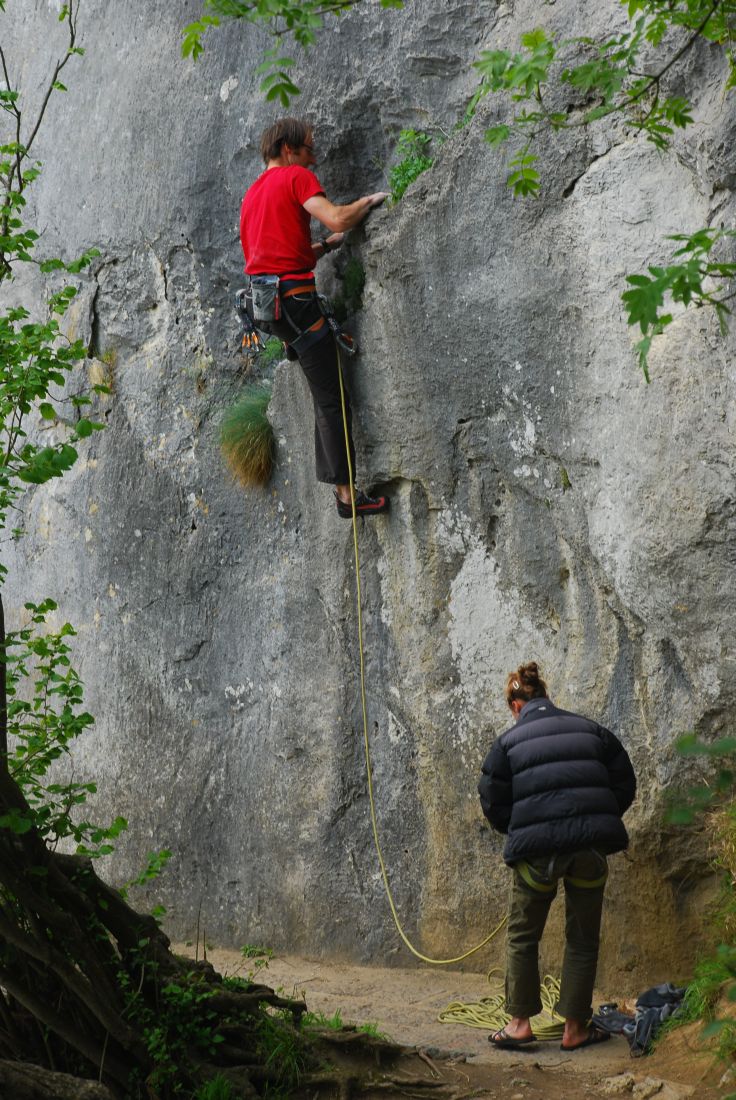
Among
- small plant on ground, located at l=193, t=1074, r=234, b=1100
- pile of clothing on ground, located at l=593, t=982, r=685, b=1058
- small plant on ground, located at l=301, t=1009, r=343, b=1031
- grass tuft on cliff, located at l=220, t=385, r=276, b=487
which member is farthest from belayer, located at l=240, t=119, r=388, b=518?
small plant on ground, located at l=193, t=1074, r=234, b=1100

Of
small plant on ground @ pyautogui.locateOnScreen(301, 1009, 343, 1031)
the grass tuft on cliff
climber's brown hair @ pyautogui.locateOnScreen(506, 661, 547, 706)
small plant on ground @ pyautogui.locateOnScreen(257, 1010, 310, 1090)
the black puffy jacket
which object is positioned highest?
the grass tuft on cliff

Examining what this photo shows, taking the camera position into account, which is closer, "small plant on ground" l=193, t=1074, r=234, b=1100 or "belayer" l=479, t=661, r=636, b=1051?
"small plant on ground" l=193, t=1074, r=234, b=1100

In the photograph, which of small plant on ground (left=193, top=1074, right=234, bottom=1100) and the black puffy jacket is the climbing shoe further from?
small plant on ground (left=193, top=1074, right=234, bottom=1100)

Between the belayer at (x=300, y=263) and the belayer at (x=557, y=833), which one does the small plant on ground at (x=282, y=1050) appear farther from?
the belayer at (x=300, y=263)

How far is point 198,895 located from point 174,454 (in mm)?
Answer: 2868

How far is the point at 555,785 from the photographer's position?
198 inches

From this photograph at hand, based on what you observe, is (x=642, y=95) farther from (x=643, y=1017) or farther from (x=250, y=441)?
(x=643, y=1017)

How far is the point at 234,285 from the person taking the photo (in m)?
7.70

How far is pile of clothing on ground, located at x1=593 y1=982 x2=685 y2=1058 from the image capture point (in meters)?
4.89

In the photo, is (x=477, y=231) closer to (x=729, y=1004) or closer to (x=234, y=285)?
(x=234, y=285)

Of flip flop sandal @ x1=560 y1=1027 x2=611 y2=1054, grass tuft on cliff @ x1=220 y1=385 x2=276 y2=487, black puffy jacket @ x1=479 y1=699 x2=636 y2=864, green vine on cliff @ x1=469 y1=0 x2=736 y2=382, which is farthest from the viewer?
grass tuft on cliff @ x1=220 y1=385 x2=276 y2=487

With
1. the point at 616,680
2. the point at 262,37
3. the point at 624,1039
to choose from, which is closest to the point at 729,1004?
the point at 624,1039

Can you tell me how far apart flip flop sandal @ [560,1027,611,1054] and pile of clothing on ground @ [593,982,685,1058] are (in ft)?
0.07

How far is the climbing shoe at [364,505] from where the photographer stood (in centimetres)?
670
